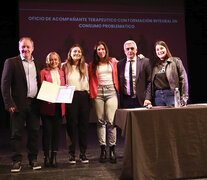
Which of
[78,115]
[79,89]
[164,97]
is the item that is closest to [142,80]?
[164,97]

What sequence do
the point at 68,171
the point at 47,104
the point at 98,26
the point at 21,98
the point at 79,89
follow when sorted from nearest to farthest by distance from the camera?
1. the point at 68,171
2. the point at 21,98
3. the point at 47,104
4. the point at 79,89
5. the point at 98,26

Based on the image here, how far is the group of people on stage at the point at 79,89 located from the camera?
3043 mm

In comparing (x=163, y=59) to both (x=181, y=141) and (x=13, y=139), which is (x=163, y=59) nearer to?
(x=181, y=141)

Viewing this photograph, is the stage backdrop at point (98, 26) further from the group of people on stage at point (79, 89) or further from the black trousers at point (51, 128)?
the black trousers at point (51, 128)

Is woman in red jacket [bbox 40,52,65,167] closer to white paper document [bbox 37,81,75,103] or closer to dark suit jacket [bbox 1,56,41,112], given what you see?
white paper document [bbox 37,81,75,103]

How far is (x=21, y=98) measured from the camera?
3023 mm

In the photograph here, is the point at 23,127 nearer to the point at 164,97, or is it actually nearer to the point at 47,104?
Answer: the point at 47,104

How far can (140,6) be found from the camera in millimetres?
6820

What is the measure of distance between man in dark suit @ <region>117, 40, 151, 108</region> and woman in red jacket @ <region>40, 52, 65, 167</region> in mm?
846

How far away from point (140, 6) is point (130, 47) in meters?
3.98

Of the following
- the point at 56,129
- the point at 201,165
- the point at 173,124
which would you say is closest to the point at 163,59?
the point at 173,124

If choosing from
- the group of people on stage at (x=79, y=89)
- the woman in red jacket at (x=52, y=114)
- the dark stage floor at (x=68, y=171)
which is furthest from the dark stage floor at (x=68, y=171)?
the woman in red jacket at (x=52, y=114)

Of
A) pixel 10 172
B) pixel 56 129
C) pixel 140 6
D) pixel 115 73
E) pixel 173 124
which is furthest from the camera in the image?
pixel 140 6

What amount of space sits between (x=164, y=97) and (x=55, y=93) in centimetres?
139
